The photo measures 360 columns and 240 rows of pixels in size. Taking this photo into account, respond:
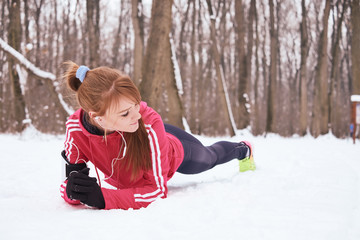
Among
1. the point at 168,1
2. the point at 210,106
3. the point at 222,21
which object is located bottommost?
the point at 210,106

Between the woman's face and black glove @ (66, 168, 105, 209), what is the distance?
12.9 inches

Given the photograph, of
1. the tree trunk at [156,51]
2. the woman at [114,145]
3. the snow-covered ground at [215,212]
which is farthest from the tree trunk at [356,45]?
the woman at [114,145]

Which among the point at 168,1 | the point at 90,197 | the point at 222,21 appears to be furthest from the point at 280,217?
the point at 222,21

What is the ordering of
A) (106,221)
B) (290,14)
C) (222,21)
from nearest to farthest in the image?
1. (106,221)
2. (222,21)
3. (290,14)

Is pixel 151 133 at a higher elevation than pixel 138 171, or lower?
higher

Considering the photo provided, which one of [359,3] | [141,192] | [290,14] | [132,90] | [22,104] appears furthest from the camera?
[290,14]

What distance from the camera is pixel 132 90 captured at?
6.24 feet

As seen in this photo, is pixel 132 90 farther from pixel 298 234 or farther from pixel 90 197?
pixel 298 234

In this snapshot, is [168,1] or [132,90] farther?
[168,1]

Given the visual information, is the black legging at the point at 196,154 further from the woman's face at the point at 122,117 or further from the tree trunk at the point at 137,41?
the tree trunk at the point at 137,41

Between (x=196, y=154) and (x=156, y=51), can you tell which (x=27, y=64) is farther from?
(x=196, y=154)

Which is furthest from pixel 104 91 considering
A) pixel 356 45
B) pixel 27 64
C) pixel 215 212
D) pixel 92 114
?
pixel 356 45

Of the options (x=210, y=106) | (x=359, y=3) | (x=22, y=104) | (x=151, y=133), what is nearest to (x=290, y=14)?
(x=210, y=106)

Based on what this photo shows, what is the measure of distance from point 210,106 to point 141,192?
20861 mm
